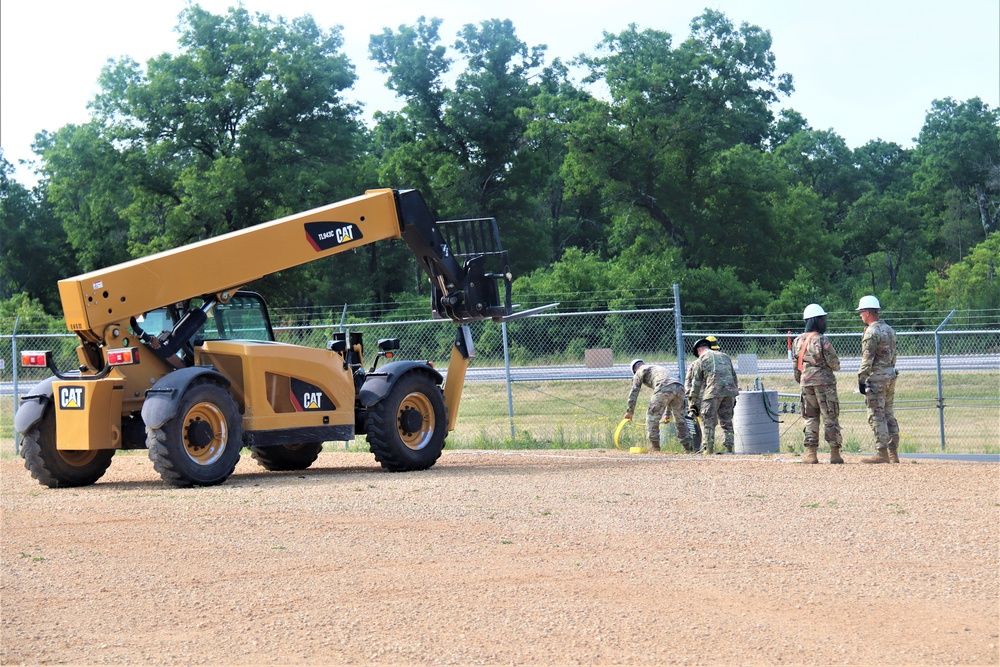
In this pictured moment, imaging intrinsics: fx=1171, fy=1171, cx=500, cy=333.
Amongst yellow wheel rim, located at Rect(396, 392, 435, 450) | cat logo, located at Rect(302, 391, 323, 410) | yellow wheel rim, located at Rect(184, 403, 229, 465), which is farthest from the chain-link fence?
yellow wheel rim, located at Rect(184, 403, 229, 465)

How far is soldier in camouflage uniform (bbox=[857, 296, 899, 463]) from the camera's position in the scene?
13.6 m

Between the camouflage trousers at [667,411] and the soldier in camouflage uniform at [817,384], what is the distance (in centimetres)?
259

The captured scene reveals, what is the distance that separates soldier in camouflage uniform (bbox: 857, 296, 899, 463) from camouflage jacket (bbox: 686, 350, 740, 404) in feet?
8.12

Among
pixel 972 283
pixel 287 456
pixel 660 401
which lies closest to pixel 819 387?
pixel 660 401

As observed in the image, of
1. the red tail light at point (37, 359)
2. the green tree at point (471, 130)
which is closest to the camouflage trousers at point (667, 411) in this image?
the red tail light at point (37, 359)

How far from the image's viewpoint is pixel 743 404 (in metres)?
16.0

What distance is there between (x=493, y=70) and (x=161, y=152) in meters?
15.0

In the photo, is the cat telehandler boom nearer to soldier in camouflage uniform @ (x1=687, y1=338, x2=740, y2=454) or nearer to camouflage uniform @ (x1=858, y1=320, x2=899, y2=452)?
soldier in camouflage uniform @ (x1=687, y1=338, x2=740, y2=454)

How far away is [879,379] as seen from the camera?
13.6 metres

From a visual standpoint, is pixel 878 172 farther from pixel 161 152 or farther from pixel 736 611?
pixel 736 611

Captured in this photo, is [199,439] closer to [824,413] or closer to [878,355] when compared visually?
[824,413]

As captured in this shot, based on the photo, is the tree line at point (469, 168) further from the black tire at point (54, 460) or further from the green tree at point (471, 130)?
the black tire at point (54, 460)

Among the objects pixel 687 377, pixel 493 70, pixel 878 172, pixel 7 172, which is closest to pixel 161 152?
pixel 493 70

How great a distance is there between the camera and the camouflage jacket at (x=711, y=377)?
15.9m
